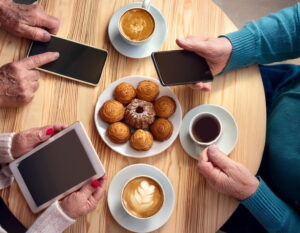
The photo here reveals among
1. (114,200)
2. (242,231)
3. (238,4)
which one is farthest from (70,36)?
(238,4)

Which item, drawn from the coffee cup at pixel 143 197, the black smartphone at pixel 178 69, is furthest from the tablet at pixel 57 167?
the black smartphone at pixel 178 69

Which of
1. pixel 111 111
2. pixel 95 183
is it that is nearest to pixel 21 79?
pixel 111 111

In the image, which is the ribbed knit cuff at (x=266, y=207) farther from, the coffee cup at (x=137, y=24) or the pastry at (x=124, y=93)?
the coffee cup at (x=137, y=24)

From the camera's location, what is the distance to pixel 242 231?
4.16 ft

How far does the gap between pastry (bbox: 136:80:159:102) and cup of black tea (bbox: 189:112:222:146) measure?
149 mm

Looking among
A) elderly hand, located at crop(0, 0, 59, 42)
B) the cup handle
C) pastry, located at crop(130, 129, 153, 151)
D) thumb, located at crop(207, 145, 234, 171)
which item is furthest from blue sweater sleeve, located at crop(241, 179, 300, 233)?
elderly hand, located at crop(0, 0, 59, 42)

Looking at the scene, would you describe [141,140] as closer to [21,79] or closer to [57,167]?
[57,167]

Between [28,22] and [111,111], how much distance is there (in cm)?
41

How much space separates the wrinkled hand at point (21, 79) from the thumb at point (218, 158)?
58 cm

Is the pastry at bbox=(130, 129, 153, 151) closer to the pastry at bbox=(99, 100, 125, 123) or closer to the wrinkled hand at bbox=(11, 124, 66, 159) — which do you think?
the pastry at bbox=(99, 100, 125, 123)

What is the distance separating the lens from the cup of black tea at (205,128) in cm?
103

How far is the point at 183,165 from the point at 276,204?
32cm

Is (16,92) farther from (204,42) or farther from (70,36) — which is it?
(204,42)

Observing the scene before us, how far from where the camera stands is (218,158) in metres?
1.02
